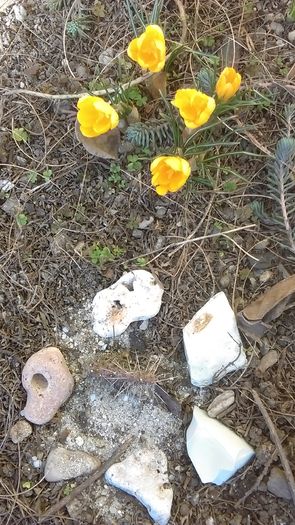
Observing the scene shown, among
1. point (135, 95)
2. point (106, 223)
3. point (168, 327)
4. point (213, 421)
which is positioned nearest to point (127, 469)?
point (213, 421)

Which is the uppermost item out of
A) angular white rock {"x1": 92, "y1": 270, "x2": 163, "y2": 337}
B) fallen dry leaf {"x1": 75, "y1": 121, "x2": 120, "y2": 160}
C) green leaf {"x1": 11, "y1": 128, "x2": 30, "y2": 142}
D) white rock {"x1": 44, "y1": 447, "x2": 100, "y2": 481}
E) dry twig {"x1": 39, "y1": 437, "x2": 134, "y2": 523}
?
green leaf {"x1": 11, "y1": 128, "x2": 30, "y2": 142}

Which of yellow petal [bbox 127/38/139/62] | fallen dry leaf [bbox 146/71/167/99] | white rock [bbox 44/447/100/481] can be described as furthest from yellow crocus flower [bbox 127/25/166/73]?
white rock [bbox 44/447/100/481]

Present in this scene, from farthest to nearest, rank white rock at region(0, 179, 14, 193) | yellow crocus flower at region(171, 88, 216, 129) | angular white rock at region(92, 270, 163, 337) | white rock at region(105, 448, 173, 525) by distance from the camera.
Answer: white rock at region(0, 179, 14, 193), angular white rock at region(92, 270, 163, 337), white rock at region(105, 448, 173, 525), yellow crocus flower at region(171, 88, 216, 129)

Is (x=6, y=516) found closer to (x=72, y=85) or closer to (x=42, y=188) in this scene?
(x=42, y=188)

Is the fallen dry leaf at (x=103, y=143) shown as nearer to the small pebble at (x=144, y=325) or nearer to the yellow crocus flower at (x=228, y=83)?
the yellow crocus flower at (x=228, y=83)

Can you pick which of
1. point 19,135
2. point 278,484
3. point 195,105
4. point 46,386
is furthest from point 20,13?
point 278,484

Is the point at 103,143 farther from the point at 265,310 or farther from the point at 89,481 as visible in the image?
the point at 89,481

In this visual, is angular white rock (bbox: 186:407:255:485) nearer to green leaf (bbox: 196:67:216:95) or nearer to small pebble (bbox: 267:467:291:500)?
small pebble (bbox: 267:467:291:500)
